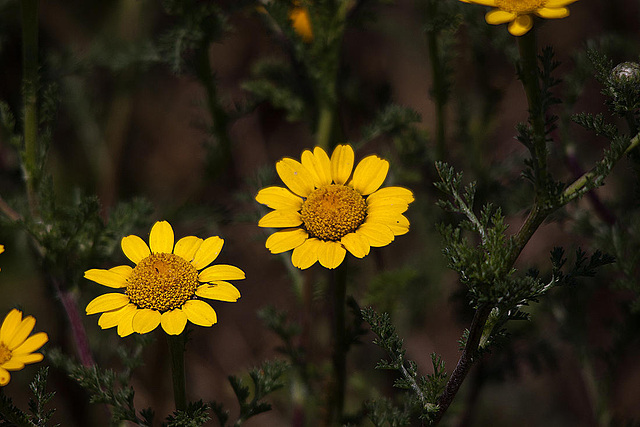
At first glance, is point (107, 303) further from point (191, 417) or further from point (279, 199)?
point (279, 199)

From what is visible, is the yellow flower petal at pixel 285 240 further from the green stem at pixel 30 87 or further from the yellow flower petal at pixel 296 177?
the green stem at pixel 30 87

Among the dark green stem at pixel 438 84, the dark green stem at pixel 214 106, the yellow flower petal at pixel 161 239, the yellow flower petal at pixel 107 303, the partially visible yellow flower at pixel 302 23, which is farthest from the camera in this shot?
the partially visible yellow flower at pixel 302 23

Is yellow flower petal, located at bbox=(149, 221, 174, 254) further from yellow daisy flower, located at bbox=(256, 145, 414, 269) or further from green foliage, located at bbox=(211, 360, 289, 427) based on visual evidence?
green foliage, located at bbox=(211, 360, 289, 427)

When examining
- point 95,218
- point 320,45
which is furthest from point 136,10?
point 95,218

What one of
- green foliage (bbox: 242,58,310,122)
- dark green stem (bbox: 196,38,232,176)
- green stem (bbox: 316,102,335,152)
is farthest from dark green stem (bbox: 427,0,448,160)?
dark green stem (bbox: 196,38,232,176)

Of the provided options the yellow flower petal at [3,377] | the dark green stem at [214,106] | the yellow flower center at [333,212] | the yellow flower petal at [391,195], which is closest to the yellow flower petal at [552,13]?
the yellow flower petal at [391,195]
